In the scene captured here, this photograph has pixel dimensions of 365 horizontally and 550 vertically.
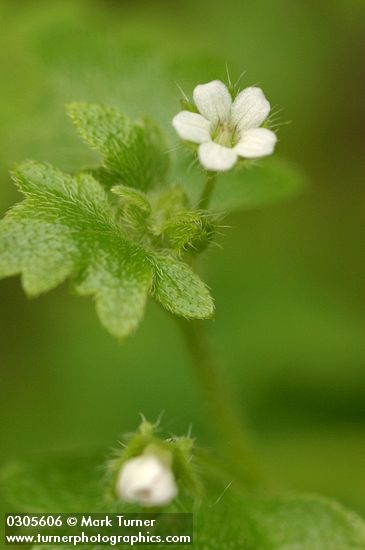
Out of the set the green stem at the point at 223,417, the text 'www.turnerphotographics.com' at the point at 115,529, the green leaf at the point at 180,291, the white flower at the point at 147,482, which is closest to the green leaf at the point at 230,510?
the text 'www.turnerphotographics.com' at the point at 115,529

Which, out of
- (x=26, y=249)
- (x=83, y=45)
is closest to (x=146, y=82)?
(x=83, y=45)

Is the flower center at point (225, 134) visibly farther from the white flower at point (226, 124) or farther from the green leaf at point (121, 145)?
the green leaf at point (121, 145)

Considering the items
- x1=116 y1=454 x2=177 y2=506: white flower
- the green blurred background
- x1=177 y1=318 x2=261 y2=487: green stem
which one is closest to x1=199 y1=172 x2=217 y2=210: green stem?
x1=177 y1=318 x2=261 y2=487: green stem

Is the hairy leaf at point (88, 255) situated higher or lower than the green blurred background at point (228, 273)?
lower

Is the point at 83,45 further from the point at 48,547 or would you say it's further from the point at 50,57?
the point at 48,547

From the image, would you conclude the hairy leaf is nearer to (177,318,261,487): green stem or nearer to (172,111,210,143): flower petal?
(172,111,210,143): flower petal

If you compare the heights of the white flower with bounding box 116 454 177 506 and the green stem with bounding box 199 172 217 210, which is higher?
the green stem with bounding box 199 172 217 210
